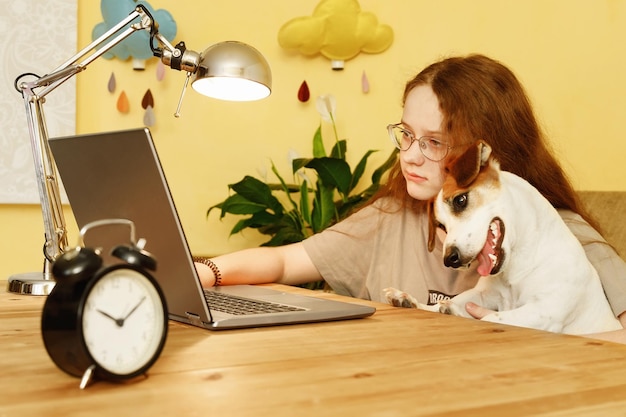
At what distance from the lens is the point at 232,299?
1.26 m

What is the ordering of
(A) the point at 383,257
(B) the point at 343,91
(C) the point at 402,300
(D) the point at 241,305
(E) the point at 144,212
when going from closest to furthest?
1. (E) the point at 144,212
2. (D) the point at 241,305
3. (C) the point at 402,300
4. (A) the point at 383,257
5. (B) the point at 343,91

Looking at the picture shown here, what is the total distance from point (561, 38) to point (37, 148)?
6.71ft

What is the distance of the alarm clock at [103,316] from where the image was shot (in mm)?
657

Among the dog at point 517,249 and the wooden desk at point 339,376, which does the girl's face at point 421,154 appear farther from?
the wooden desk at point 339,376

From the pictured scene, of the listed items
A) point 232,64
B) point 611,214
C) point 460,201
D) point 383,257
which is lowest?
point 383,257

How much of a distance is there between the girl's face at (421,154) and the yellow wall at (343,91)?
47.1 inches

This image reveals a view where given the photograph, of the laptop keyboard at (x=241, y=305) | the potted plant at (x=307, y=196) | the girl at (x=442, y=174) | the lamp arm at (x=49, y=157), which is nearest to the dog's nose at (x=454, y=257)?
the laptop keyboard at (x=241, y=305)

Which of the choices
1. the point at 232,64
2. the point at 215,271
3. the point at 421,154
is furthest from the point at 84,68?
the point at 421,154

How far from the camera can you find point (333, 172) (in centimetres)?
256

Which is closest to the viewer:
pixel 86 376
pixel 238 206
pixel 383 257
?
pixel 86 376

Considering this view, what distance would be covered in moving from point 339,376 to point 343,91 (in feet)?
7.42

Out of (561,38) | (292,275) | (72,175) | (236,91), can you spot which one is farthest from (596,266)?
(561,38)

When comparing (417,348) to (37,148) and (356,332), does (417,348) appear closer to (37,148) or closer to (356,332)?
(356,332)

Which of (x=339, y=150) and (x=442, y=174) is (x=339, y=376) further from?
(x=339, y=150)
